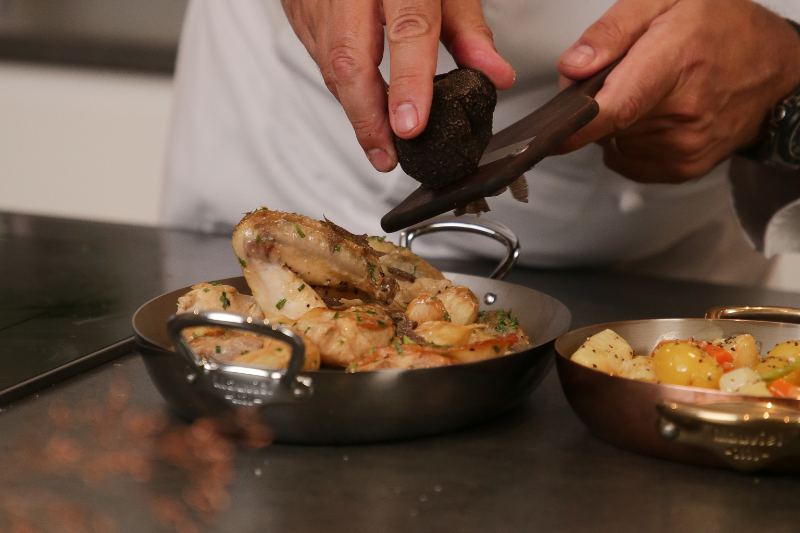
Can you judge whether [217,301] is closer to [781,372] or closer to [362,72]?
[362,72]

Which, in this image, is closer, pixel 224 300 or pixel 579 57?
pixel 224 300

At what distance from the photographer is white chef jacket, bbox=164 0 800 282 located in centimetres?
170

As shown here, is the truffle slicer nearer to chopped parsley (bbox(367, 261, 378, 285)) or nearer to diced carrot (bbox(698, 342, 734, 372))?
chopped parsley (bbox(367, 261, 378, 285))

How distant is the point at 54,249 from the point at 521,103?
1067mm

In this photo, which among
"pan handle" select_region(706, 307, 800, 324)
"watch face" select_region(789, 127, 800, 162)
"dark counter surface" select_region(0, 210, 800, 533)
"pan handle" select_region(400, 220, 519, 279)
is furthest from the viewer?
"watch face" select_region(789, 127, 800, 162)

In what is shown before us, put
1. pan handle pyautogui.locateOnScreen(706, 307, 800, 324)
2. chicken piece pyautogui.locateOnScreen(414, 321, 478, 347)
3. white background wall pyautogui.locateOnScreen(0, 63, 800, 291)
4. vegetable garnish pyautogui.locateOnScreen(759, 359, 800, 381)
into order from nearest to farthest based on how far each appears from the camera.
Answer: vegetable garnish pyautogui.locateOnScreen(759, 359, 800, 381) < chicken piece pyautogui.locateOnScreen(414, 321, 478, 347) < pan handle pyautogui.locateOnScreen(706, 307, 800, 324) < white background wall pyautogui.locateOnScreen(0, 63, 800, 291)

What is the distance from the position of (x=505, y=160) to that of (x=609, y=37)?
49 cm

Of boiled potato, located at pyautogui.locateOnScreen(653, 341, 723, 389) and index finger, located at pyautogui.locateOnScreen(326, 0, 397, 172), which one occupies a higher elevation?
index finger, located at pyautogui.locateOnScreen(326, 0, 397, 172)

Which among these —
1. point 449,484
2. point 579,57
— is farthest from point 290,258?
point 579,57

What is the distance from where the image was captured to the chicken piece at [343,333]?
84cm

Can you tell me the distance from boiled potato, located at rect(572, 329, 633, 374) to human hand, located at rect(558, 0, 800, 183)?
441mm

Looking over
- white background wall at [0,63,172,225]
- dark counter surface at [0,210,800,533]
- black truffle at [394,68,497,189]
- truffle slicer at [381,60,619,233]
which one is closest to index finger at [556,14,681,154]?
truffle slicer at [381,60,619,233]

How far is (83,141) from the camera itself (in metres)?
4.10

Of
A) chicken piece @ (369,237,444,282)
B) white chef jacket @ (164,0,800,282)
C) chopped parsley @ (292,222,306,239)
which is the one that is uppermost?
chopped parsley @ (292,222,306,239)
